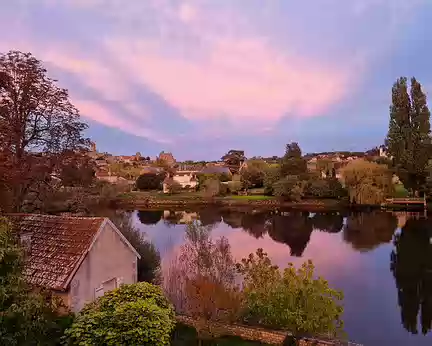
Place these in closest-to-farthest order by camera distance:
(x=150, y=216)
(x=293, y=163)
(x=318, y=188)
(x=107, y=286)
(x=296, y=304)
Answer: (x=296, y=304), (x=107, y=286), (x=150, y=216), (x=318, y=188), (x=293, y=163)

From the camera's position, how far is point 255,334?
493 inches

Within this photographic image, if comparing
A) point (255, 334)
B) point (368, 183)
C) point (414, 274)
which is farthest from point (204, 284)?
point (368, 183)

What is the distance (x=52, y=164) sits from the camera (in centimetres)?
1580

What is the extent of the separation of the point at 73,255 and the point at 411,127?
2081 inches

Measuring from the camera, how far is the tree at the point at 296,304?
11586mm

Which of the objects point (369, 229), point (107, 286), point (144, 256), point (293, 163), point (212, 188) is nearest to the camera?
point (107, 286)

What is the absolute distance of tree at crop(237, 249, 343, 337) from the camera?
11586 millimetres

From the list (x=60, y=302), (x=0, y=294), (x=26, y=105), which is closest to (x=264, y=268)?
(x=60, y=302)

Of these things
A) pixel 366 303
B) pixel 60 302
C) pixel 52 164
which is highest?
pixel 52 164

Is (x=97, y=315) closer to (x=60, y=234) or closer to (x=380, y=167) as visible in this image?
(x=60, y=234)

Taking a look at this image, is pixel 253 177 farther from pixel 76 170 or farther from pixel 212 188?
pixel 76 170

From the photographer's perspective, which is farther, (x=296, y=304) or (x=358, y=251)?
(x=358, y=251)

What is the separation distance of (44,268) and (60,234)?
1177mm

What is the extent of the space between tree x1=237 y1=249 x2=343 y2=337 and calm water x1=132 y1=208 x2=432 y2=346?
4.52 m
